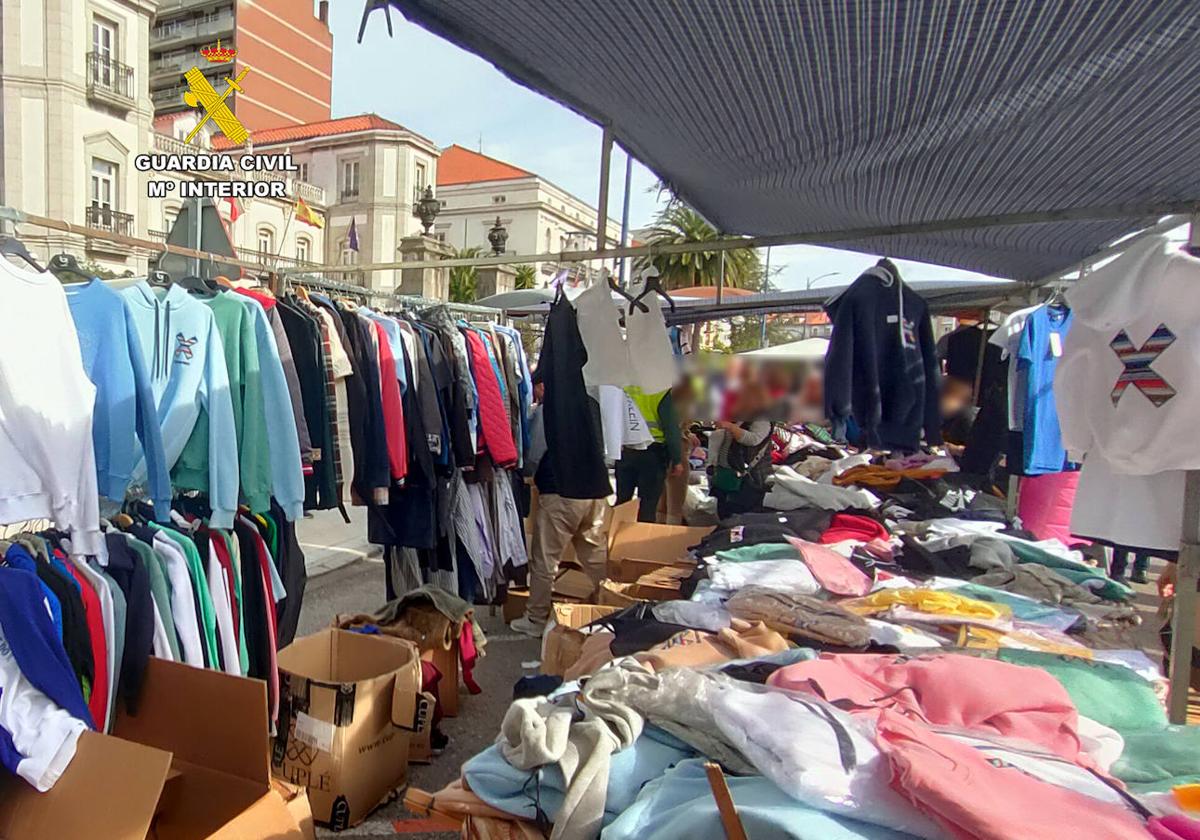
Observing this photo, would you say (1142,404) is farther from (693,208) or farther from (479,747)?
(479,747)

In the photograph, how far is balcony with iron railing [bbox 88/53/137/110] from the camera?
20469 mm

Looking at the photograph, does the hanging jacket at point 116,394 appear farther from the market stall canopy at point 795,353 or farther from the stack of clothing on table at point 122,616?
the market stall canopy at point 795,353

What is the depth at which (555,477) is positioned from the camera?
471 cm

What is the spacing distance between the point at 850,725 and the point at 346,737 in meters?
2.14

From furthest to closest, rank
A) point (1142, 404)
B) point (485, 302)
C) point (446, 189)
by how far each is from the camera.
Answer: point (446, 189) < point (485, 302) < point (1142, 404)

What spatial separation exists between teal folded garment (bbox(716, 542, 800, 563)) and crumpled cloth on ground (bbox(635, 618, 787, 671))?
0.78 m

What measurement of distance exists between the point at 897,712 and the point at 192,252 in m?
3.68

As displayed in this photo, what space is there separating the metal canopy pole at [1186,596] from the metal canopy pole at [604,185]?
1889mm

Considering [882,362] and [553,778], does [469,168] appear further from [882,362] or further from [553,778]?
[553,778]


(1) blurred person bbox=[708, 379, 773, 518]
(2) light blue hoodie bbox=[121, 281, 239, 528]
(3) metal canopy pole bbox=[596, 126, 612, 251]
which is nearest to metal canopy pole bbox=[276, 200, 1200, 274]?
(3) metal canopy pole bbox=[596, 126, 612, 251]

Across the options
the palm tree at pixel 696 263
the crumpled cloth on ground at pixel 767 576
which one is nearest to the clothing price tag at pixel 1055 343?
the crumpled cloth on ground at pixel 767 576

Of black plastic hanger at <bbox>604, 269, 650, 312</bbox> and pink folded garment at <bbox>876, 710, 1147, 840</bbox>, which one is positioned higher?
black plastic hanger at <bbox>604, 269, 650, 312</bbox>

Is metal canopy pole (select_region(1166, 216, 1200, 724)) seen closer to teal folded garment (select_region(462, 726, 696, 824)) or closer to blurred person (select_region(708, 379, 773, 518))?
teal folded garment (select_region(462, 726, 696, 824))

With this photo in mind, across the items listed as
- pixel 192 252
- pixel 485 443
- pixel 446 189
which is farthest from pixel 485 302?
pixel 446 189
